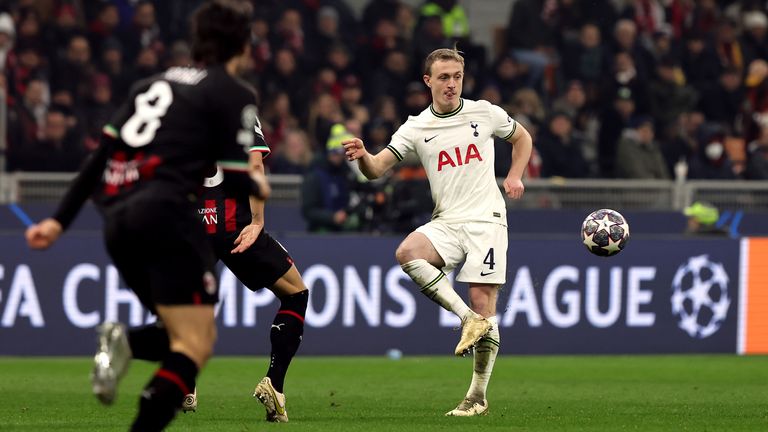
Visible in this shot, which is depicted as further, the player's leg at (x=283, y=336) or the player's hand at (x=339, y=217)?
the player's hand at (x=339, y=217)

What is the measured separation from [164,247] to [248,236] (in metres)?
2.75

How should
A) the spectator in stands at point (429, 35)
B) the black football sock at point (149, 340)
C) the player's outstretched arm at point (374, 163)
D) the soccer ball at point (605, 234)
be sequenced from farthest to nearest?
1. the spectator in stands at point (429, 35)
2. the soccer ball at point (605, 234)
3. the player's outstretched arm at point (374, 163)
4. the black football sock at point (149, 340)

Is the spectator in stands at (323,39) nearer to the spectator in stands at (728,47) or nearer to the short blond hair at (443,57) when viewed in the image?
the spectator in stands at (728,47)

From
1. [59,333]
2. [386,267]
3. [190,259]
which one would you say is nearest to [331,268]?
[386,267]

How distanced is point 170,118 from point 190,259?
62 cm

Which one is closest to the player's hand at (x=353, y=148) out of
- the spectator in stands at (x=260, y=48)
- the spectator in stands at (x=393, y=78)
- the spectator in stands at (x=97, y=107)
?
the spectator in stands at (x=97, y=107)

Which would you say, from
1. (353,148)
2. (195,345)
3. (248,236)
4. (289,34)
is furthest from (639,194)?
(195,345)

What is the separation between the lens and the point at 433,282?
969 cm

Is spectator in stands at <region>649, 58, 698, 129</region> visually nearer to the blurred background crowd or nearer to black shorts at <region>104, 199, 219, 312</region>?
the blurred background crowd

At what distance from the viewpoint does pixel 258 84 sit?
19812 mm

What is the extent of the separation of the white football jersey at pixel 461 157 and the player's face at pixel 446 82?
0.10 metres

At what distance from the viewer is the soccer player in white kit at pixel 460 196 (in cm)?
972

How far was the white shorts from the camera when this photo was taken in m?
9.77

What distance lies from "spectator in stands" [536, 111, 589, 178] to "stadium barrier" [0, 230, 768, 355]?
3347mm
